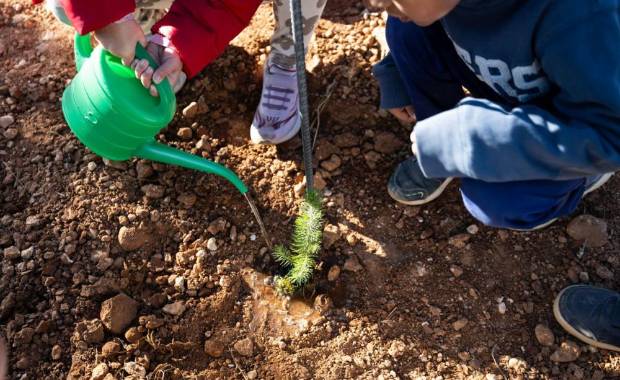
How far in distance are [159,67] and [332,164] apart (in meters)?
0.75

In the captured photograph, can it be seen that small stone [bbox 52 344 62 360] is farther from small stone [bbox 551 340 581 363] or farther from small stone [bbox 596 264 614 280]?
small stone [bbox 596 264 614 280]

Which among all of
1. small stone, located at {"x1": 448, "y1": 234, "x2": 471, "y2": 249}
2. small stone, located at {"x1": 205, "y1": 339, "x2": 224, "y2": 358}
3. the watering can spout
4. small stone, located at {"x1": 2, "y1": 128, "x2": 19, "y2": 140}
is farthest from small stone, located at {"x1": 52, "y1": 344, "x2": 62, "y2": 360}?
Answer: small stone, located at {"x1": 448, "y1": 234, "x2": 471, "y2": 249}

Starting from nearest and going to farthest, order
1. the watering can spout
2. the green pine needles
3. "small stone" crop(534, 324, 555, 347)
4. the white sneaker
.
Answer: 1. the watering can spout
2. the green pine needles
3. "small stone" crop(534, 324, 555, 347)
4. the white sneaker

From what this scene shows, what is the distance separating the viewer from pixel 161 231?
76.9 inches

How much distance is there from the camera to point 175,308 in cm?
184

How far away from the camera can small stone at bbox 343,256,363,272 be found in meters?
1.91

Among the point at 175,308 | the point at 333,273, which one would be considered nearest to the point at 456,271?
the point at 333,273

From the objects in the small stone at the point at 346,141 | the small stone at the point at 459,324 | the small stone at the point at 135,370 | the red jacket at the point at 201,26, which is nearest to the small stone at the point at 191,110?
the red jacket at the point at 201,26

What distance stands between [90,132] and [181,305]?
65 cm

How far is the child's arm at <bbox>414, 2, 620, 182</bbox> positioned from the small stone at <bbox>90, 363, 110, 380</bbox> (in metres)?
1.09

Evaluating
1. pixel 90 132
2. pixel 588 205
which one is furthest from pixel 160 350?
pixel 588 205

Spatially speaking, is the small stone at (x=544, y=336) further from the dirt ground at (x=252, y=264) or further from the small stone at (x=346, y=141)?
the small stone at (x=346, y=141)

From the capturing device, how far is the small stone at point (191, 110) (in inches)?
83.0

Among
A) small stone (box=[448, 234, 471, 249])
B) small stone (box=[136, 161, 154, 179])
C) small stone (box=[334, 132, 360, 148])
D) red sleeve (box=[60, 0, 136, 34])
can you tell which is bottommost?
small stone (box=[448, 234, 471, 249])
